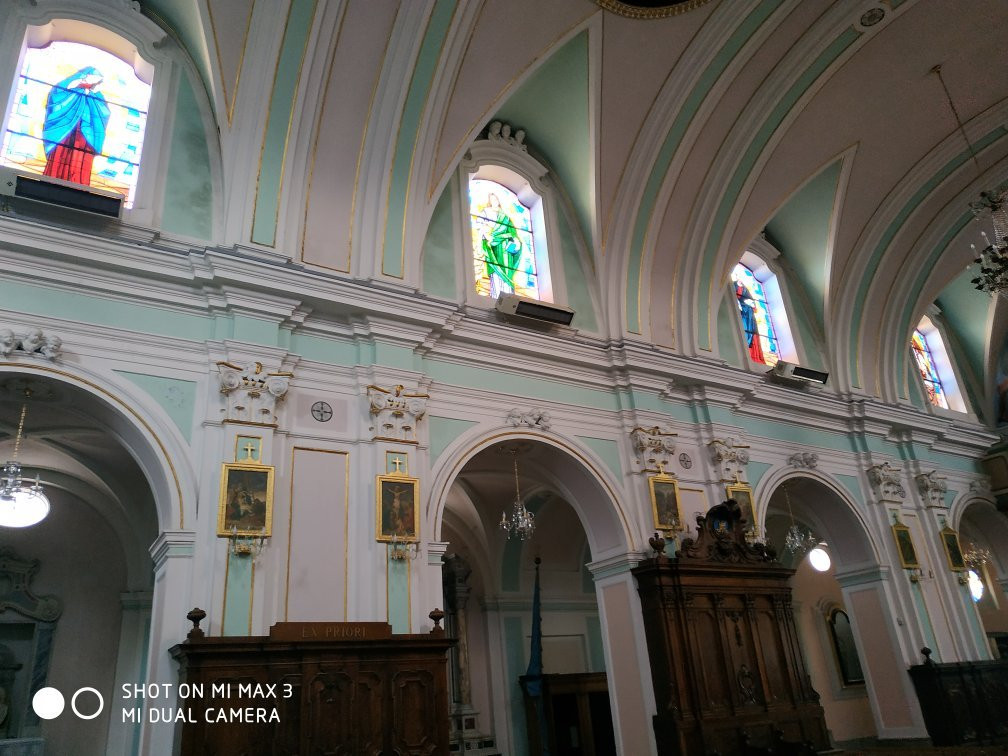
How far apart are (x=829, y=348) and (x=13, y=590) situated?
42.6ft

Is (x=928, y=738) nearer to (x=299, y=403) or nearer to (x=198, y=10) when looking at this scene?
(x=299, y=403)

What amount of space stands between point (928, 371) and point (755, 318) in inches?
203

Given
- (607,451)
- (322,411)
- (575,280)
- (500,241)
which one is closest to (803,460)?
(607,451)

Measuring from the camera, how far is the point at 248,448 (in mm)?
7543

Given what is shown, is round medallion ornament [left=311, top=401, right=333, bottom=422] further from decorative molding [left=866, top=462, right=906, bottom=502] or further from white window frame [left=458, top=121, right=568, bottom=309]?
decorative molding [left=866, top=462, right=906, bottom=502]

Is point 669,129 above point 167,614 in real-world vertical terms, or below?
above

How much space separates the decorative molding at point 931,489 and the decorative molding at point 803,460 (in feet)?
8.56

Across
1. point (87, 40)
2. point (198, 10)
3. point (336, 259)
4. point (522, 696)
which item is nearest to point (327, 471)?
point (336, 259)

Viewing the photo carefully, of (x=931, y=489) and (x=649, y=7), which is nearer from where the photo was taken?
(x=649, y=7)

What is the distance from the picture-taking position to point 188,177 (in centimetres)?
872

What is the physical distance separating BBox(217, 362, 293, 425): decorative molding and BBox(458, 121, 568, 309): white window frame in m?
3.80

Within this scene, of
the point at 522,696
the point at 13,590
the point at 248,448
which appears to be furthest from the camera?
the point at 522,696

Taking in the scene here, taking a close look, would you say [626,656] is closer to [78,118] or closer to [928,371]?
[78,118]

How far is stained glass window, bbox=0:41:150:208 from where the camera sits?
26.8 feet
